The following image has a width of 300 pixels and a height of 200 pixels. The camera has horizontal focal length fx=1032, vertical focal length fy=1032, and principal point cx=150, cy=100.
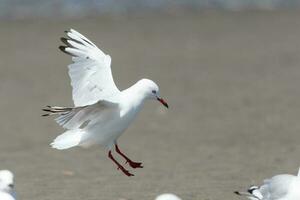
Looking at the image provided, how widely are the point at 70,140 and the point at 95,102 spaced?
0.52 m

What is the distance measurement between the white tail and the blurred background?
16.9 inches

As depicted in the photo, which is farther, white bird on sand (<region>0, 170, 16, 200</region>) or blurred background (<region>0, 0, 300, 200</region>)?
blurred background (<region>0, 0, 300, 200</region>)

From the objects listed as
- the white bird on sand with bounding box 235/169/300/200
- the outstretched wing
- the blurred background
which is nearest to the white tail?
the outstretched wing

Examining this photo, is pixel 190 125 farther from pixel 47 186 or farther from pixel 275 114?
pixel 47 186

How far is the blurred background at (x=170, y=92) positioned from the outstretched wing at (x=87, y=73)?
0.78m

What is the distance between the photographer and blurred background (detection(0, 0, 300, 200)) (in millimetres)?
9047

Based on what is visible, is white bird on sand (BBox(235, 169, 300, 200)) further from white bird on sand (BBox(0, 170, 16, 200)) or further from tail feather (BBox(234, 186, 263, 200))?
white bird on sand (BBox(0, 170, 16, 200))

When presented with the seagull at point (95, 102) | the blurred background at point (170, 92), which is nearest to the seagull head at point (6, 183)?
the seagull at point (95, 102)

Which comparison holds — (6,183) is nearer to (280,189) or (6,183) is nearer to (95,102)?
(95,102)

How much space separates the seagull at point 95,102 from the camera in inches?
312

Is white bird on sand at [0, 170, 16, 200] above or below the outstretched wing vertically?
below

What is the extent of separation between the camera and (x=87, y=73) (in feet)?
27.7

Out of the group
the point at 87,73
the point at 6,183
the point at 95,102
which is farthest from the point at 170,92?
the point at 6,183

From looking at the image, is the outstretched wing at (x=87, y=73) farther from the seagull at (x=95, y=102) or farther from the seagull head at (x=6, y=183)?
the seagull head at (x=6, y=183)
